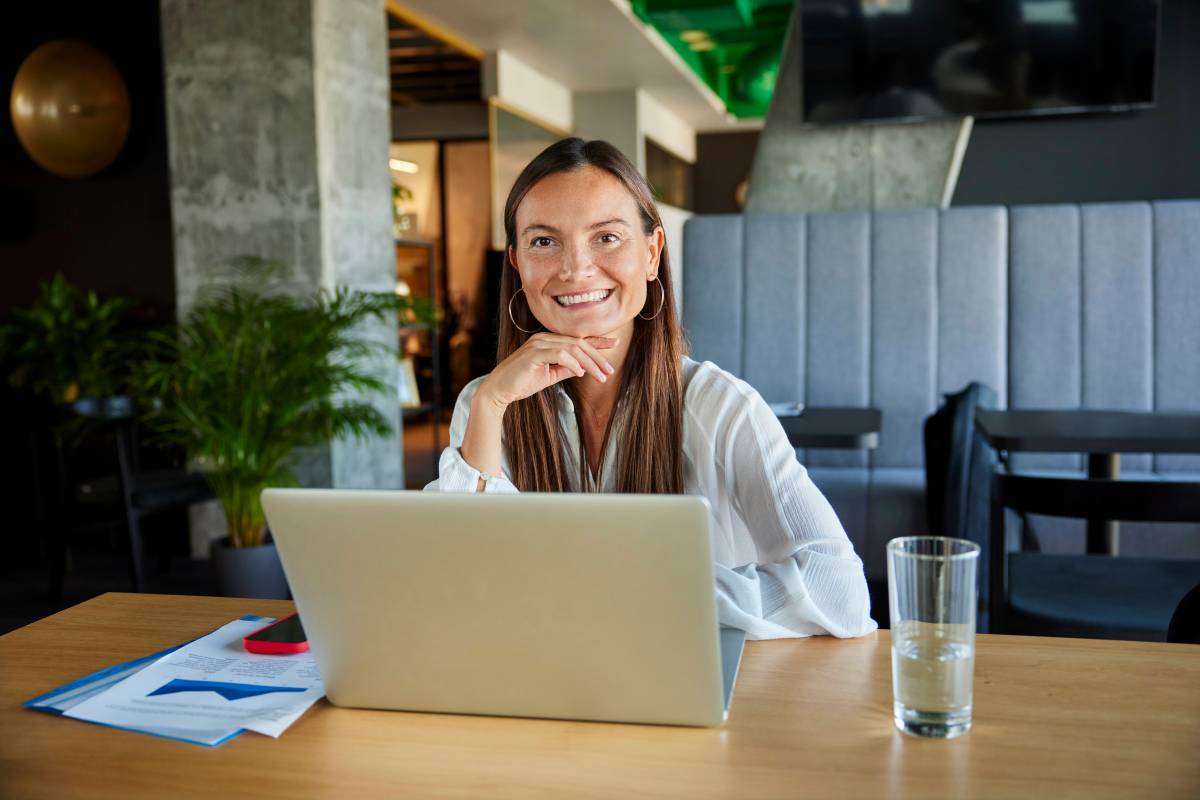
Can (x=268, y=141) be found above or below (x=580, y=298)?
above

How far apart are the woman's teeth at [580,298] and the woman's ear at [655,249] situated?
0.11m

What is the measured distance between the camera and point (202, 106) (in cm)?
427

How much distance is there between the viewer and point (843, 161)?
166 inches

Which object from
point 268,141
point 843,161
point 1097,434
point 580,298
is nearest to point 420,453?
point 268,141

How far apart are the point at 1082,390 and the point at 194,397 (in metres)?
3.00

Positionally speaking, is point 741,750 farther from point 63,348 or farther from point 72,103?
point 72,103

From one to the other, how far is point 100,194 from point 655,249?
466 cm

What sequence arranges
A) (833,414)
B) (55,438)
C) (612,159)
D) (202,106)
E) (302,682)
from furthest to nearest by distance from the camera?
(202,106)
(55,438)
(833,414)
(612,159)
(302,682)

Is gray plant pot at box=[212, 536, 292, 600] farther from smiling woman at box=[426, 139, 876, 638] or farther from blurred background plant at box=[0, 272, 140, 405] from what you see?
smiling woman at box=[426, 139, 876, 638]

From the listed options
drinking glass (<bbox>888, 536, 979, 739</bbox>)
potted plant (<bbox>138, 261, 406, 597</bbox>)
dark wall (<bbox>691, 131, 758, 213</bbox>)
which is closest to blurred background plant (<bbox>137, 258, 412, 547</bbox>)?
potted plant (<bbox>138, 261, 406, 597</bbox>)

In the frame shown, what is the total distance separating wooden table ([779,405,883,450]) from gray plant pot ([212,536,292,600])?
182cm

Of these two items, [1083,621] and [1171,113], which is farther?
[1171,113]

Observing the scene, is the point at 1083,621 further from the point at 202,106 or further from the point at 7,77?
the point at 7,77

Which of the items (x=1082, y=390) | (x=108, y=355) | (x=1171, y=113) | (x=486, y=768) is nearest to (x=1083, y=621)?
(x=486, y=768)
